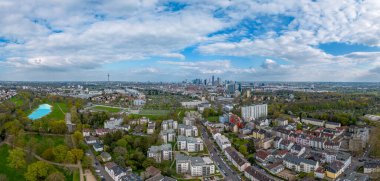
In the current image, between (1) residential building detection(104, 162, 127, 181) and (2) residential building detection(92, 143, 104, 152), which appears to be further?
(2) residential building detection(92, 143, 104, 152)

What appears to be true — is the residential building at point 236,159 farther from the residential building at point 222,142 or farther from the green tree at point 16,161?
the green tree at point 16,161

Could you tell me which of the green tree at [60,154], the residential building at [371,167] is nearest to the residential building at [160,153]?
the green tree at [60,154]

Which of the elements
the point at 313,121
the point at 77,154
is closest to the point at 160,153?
the point at 77,154

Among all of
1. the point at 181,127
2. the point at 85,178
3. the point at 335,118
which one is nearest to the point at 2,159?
the point at 85,178

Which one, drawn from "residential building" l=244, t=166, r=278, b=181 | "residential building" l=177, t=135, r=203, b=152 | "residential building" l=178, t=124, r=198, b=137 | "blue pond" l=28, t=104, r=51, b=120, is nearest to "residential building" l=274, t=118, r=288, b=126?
"residential building" l=178, t=124, r=198, b=137

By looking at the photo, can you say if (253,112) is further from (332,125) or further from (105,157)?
(105,157)

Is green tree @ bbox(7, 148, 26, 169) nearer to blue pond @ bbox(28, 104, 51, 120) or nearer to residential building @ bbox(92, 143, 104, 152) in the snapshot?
residential building @ bbox(92, 143, 104, 152)
